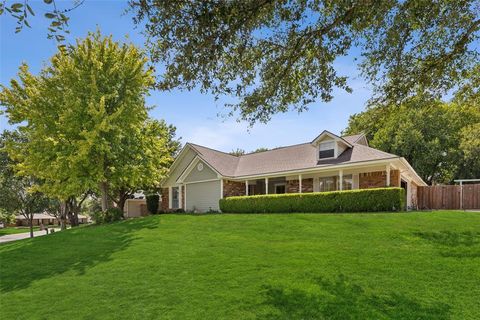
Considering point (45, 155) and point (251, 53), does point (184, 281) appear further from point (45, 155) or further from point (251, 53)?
point (45, 155)

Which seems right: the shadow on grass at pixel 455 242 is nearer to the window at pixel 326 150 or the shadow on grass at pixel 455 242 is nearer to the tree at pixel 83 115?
the window at pixel 326 150

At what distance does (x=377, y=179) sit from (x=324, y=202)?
168 inches

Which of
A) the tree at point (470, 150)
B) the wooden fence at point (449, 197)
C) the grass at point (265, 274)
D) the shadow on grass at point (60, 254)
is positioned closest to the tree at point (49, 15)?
the grass at point (265, 274)

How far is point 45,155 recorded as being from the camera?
17922 millimetres

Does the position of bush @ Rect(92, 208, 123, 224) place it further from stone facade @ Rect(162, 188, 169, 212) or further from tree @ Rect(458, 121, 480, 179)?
tree @ Rect(458, 121, 480, 179)

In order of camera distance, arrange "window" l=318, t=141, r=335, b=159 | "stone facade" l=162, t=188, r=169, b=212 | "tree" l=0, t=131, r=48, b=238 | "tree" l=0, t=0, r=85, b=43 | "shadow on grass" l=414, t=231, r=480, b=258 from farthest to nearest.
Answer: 1. "tree" l=0, t=131, r=48, b=238
2. "stone facade" l=162, t=188, r=169, b=212
3. "window" l=318, t=141, r=335, b=159
4. "shadow on grass" l=414, t=231, r=480, b=258
5. "tree" l=0, t=0, r=85, b=43

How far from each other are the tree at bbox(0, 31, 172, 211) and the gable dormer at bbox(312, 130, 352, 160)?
11.1 metres

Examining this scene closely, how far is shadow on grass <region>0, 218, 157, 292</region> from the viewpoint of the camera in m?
9.50

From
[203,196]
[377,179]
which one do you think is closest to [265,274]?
[377,179]

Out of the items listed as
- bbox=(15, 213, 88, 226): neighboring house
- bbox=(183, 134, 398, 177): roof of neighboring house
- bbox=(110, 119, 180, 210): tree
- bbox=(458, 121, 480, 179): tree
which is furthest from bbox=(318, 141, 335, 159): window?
bbox=(15, 213, 88, 226): neighboring house

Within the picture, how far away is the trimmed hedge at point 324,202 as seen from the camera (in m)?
16.0

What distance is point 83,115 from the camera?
58.3 feet

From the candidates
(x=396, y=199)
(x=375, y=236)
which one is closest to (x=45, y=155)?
(x=375, y=236)

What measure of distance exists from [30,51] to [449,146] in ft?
117
